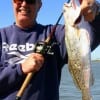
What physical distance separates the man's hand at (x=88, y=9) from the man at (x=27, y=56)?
410 mm

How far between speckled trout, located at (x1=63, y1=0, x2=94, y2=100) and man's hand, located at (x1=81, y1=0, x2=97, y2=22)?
5cm

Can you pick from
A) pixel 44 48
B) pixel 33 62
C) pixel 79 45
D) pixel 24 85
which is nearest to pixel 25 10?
pixel 44 48

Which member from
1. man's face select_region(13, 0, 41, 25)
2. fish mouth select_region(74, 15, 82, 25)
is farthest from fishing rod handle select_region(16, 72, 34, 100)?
fish mouth select_region(74, 15, 82, 25)

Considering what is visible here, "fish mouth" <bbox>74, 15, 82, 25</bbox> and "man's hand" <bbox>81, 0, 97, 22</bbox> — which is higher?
"man's hand" <bbox>81, 0, 97, 22</bbox>

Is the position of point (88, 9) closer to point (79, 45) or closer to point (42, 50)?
point (79, 45)

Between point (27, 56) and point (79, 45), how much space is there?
0.96m

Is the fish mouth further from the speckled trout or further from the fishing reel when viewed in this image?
the fishing reel

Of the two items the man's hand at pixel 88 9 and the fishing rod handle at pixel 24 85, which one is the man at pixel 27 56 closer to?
the fishing rod handle at pixel 24 85

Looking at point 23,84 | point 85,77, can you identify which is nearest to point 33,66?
point 23,84

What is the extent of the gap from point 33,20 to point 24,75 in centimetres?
75

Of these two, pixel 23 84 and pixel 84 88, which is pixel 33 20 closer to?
pixel 23 84

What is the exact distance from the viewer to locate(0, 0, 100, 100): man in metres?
5.95

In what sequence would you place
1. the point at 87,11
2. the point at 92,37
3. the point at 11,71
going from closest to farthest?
the point at 87,11 < the point at 92,37 < the point at 11,71

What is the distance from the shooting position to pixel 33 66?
5652 mm
